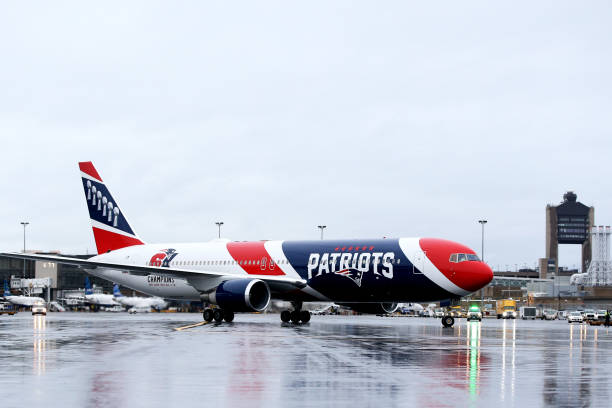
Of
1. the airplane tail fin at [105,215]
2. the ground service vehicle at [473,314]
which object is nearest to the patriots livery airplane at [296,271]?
the airplane tail fin at [105,215]

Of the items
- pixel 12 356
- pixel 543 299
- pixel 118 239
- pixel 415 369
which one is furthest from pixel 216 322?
pixel 543 299

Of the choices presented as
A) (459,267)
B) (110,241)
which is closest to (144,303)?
(110,241)

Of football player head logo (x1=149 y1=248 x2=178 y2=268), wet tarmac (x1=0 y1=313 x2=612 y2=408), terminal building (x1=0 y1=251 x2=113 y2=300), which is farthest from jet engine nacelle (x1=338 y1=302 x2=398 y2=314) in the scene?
terminal building (x1=0 y1=251 x2=113 y2=300)

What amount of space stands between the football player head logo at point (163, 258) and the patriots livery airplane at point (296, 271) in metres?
0.08

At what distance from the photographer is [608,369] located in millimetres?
19375

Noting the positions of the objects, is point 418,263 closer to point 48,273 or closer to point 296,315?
point 296,315

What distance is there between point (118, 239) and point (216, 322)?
12730 millimetres

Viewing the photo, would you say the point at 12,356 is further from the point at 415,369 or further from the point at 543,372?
the point at 543,372

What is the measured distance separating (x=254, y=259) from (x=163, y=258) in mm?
7760

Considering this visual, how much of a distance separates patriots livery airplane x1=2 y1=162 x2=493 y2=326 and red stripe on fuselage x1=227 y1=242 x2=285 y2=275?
0.06 m

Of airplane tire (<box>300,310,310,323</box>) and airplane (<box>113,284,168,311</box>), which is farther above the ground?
airplane tire (<box>300,310,310,323</box>)

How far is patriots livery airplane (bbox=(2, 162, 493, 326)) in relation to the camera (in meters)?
42.5

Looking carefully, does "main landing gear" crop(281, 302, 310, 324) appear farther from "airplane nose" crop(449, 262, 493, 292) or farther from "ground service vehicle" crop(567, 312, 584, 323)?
"ground service vehicle" crop(567, 312, 584, 323)

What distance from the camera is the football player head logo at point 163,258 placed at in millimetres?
53688
